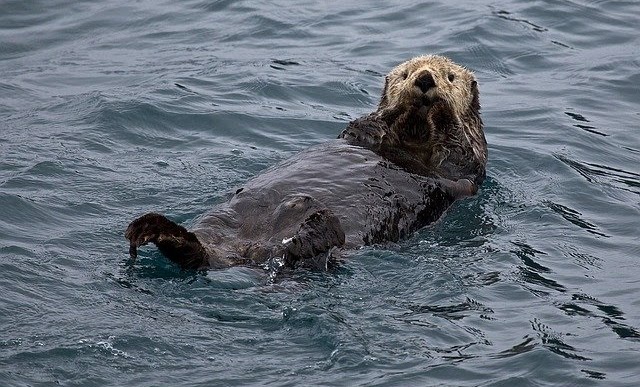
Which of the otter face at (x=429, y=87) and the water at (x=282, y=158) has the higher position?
the otter face at (x=429, y=87)

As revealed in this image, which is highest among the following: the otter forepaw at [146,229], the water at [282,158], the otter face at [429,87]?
the otter face at [429,87]

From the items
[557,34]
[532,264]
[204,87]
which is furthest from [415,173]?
[557,34]

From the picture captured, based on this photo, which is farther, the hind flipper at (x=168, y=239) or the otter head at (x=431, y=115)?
the otter head at (x=431, y=115)

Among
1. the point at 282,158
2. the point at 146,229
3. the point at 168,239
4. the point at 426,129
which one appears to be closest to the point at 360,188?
the point at 426,129

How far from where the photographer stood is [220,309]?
534 cm

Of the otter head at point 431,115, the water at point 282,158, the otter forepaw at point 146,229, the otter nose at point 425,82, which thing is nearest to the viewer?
the water at point 282,158

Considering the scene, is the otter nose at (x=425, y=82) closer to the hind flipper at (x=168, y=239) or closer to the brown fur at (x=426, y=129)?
the brown fur at (x=426, y=129)

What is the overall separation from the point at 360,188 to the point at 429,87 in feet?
3.47

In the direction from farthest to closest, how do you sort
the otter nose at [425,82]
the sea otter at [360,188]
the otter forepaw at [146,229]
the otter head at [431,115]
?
1. the otter head at [431,115]
2. the otter nose at [425,82]
3. the sea otter at [360,188]
4. the otter forepaw at [146,229]

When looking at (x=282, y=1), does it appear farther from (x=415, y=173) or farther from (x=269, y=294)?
(x=269, y=294)

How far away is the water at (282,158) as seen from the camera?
4.95m

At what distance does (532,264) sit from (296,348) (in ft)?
6.44

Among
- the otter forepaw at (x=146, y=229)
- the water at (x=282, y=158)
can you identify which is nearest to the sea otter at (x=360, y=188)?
the otter forepaw at (x=146, y=229)

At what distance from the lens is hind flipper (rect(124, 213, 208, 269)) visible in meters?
5.17
